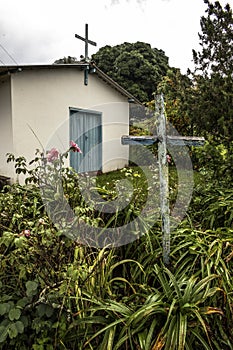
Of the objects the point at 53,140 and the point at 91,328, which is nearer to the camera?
the point at 91,328

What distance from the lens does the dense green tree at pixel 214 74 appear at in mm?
3834

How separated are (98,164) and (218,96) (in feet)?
20.9

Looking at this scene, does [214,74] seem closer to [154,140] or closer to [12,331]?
[154,140]

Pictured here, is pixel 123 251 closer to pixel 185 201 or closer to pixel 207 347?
pixel 207 347

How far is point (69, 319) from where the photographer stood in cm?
210

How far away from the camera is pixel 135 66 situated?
19.2 m

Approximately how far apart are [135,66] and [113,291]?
18.3 meters

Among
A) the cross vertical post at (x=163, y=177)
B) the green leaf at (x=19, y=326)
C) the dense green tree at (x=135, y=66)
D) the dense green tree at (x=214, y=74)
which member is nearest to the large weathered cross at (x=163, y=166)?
the cross vertical post at (x=163, y=177)

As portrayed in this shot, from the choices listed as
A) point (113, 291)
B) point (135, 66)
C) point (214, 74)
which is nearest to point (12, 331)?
point (113, 291)

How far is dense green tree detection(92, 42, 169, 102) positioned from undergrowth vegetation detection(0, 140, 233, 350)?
16.1m

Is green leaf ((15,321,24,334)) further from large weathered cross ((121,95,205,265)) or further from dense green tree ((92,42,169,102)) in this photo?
dense green tree ((92,42,169,102))

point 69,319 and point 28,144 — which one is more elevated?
point 28,144

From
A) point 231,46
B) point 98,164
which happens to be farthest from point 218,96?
point 98,164

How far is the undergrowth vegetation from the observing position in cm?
187
